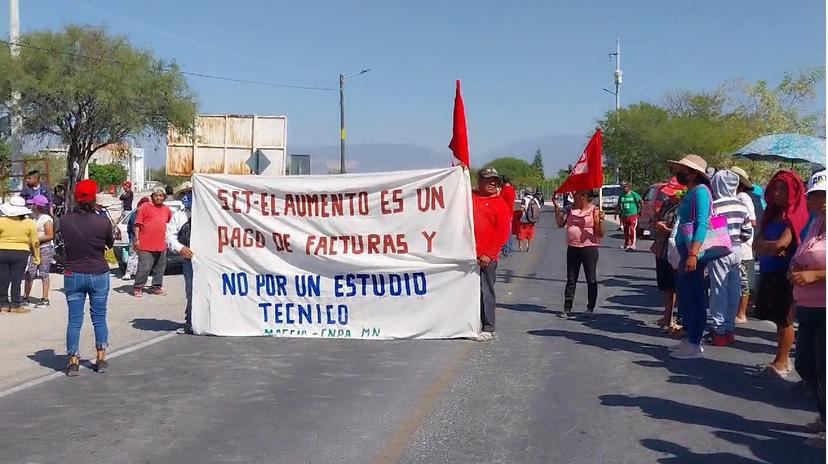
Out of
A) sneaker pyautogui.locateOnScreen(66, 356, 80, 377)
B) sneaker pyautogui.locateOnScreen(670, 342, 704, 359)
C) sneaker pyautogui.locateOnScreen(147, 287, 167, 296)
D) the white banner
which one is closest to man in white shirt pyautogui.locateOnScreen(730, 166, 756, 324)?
sneaker pyautogui.locateOnScreen(670, 342, 704, 359)

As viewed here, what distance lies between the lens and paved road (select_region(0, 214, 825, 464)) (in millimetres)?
5488

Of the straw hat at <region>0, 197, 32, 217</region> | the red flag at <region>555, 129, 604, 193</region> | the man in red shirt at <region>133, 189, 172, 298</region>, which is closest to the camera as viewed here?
the red flag at <region>555, 129, 604, 193</region>

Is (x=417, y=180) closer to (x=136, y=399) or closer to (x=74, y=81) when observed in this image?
(x=136, y=399)

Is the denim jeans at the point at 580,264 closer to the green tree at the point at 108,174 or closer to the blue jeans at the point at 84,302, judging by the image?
the blue jeans at the point at 84,302

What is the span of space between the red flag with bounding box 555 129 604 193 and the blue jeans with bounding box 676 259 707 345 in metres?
2.10

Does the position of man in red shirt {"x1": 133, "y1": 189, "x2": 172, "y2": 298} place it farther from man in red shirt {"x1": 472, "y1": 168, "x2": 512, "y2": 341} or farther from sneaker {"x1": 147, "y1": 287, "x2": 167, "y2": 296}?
man in red shirt {"x1": 472, "y1": 168, "x2": 512, "y2": 341}

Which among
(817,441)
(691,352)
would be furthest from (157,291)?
(817,441)

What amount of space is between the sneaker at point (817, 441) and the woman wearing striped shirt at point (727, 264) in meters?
3.24

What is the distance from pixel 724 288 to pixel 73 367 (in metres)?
6.35

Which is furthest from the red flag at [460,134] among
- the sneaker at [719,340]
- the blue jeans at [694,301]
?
the sneaker at [719,340]

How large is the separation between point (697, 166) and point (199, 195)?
5.29 metres

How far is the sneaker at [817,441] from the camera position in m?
5.51

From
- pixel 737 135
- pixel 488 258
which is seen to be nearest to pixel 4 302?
pixel 488 258

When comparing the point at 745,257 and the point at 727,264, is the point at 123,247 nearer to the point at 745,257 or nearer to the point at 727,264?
the point at 745,257
